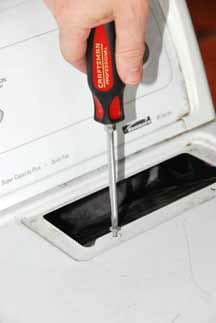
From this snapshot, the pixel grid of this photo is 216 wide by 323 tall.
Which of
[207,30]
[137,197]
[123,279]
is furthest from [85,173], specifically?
[207,30]

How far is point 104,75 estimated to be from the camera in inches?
28.4

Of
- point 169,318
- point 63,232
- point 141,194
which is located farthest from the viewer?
point 141,194

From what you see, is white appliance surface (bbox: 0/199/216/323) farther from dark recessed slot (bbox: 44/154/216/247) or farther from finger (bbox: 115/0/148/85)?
finger (bbox: 115/0/148/85)

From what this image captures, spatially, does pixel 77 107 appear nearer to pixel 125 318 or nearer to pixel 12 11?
pixel 12 11

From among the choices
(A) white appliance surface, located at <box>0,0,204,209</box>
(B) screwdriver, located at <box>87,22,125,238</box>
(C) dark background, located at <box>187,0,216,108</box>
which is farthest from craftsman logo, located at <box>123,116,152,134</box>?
(C) dark background, located at <box>187,0,216,108</box>

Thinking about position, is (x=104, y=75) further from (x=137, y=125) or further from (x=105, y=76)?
(x=137, y=125)

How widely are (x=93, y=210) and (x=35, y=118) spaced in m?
0.12

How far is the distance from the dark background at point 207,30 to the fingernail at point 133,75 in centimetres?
55

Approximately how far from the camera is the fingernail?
0.69 m

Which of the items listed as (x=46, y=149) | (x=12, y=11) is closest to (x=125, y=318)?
(x=46, y=149)

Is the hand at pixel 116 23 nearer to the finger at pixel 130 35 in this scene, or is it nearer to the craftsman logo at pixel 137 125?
the finger at pixel 130 35

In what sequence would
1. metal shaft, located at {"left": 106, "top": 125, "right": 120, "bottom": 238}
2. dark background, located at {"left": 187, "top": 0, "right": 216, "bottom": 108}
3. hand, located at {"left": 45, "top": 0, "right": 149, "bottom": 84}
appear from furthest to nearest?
dark background, located at {"left": 187, "top": 0, "right": 216, "bottom": 108} → metal shaft, located at {"left": 106, "top": 125, "right": 120, "bottom": 238} → hand, located at {"left": 45, "top": 0, "right": 149, "bottom": 84}

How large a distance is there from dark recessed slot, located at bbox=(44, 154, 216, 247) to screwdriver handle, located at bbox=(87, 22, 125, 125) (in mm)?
145

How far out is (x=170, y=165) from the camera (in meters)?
0.93
